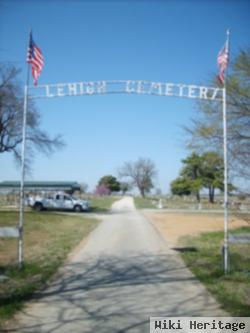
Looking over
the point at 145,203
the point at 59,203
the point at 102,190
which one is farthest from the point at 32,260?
the point at 102,190

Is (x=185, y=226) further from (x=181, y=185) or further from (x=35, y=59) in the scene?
(x=181, y=185)

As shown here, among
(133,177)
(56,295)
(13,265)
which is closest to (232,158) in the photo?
(13,265)

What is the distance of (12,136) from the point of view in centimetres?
3303

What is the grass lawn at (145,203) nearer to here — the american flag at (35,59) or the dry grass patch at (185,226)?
the dry grass patch at (185,226)

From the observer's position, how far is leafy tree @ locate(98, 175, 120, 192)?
130m

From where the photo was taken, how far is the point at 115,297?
819cm

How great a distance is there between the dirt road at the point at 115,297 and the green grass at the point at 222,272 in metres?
0.25

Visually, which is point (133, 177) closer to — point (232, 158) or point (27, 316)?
point (232, 158)

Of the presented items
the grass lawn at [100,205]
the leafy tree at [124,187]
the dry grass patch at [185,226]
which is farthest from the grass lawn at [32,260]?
the leafy tree at [124,187]

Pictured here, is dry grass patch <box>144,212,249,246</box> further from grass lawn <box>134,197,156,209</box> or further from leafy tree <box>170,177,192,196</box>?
leafy tree <box>170,177,192,196</box>

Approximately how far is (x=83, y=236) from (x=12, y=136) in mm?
16101

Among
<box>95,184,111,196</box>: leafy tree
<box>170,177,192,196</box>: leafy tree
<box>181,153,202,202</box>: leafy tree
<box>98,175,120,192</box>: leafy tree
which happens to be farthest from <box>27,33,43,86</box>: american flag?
<box>98,175,120,192</box>: leafy tree

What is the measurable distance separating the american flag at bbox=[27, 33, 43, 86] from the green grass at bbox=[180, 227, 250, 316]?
21.1ft

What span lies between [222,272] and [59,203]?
32.5 meters
